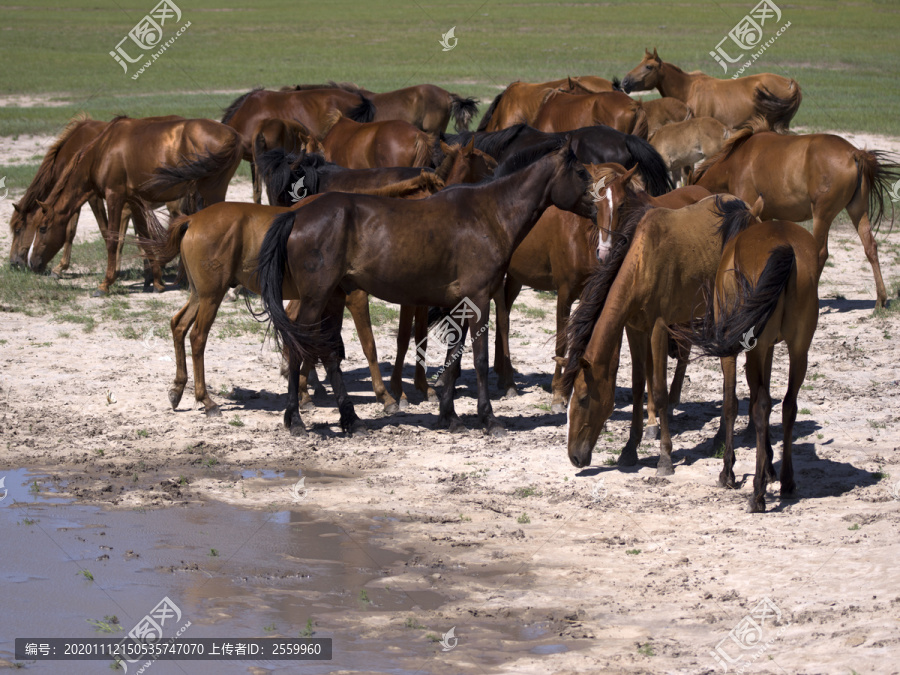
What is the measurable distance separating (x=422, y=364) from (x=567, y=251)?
1.61m

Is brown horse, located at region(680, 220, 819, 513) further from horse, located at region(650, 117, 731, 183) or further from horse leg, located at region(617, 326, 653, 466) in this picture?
horse, located at region(650, 117, 731, 183)

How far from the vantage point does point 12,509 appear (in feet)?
21.3

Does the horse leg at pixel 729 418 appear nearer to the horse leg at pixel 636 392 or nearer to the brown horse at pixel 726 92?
the horse leg at pixel 636 392

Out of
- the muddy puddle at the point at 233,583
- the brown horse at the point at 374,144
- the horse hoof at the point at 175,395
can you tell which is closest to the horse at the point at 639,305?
the muddy puddle at the point at 233,583

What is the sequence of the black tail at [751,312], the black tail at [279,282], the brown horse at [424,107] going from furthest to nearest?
the brown horse at [424,107] < the black tail at [279,282] < the black tail at [751,312]

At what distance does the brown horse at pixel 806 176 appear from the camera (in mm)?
10672

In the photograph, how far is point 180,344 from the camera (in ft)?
28.2

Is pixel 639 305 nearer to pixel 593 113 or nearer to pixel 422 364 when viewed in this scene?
pixel 422 364

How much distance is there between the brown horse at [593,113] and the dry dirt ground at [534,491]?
459 centimetres

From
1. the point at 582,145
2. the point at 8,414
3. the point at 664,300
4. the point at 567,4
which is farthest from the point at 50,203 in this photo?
the point at 567,4

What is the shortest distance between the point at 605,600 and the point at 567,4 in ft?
238

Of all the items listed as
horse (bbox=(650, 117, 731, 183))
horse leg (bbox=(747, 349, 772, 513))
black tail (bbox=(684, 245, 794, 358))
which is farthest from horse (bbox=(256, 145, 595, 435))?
horse (bbox=(650, 117, 731, 183))

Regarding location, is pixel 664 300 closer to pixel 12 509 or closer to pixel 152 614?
pixel 152 614

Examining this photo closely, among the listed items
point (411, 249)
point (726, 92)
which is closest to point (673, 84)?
point (726, 92)
